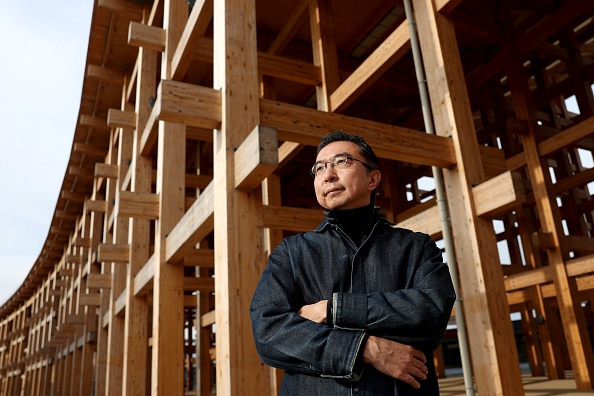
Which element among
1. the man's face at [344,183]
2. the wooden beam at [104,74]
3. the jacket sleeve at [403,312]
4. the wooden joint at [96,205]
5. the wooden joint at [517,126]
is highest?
the wooden beam at [104,74]

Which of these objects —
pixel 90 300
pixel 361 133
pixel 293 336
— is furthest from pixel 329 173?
pixel 90 300

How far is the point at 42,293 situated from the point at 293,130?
90.4 ft

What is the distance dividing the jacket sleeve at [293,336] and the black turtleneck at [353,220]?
0.24 meters

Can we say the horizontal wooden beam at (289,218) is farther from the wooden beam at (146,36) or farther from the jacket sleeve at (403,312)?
the jacket sleeve at (403,312)

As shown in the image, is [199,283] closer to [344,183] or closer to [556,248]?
[556,248]

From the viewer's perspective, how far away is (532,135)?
973 centimetres

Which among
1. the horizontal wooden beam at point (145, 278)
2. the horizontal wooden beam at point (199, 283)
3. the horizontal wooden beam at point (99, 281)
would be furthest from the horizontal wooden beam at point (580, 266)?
the horizontal wooden beam at point (99, 281)

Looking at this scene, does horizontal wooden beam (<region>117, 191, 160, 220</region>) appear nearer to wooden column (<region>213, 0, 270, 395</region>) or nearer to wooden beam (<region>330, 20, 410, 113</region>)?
wooden column (<region>213, 0, 270, 395</region>)

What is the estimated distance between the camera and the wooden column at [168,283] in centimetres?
615

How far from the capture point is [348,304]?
5.17ft

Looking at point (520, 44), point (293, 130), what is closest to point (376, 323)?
point (293, 130)

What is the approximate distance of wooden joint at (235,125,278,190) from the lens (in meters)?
3.46

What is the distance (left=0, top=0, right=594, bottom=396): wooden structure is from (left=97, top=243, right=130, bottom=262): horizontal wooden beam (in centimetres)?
3

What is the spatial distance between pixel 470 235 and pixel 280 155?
3.84 metres
